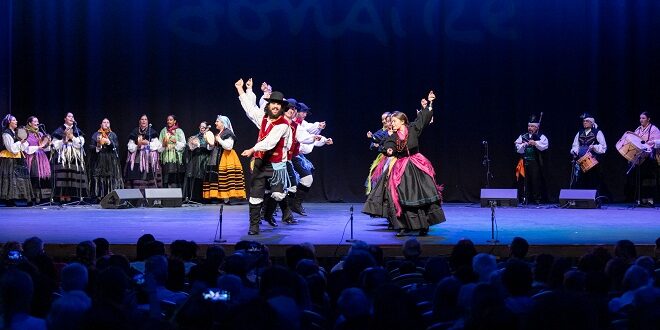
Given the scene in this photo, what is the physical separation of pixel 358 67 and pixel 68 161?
527 cm

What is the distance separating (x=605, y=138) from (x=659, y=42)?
1.91 metres

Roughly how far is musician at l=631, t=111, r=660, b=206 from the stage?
1129 mm

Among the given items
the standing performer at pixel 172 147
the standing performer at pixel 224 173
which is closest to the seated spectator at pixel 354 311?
the standing performer at pixel 224 173

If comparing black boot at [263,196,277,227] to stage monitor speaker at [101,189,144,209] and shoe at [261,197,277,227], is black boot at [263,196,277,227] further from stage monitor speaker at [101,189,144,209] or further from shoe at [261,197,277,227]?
stage monitor speaker at [101,189,144,209]

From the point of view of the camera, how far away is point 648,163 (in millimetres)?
14156

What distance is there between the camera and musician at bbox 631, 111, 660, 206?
13805mm

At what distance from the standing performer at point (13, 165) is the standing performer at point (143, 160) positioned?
175 cm

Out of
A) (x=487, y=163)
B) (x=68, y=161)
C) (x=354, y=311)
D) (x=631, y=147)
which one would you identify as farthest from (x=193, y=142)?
(x=354, y=311)

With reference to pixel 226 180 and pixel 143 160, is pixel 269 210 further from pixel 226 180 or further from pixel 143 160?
pixel 143 160

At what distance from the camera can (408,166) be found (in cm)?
869

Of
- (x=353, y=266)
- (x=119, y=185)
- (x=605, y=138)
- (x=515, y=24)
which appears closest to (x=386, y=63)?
(x=515, y=24)

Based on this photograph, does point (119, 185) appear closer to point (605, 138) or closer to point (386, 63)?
point (386, 63)

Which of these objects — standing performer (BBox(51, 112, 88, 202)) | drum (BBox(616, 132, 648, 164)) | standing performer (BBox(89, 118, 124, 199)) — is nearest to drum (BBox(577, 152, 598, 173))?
drum (BBox(616, 132, 648, 164))

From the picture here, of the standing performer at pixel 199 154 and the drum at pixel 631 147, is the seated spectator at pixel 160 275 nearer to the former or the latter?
the standing performer at pixel 199 154
